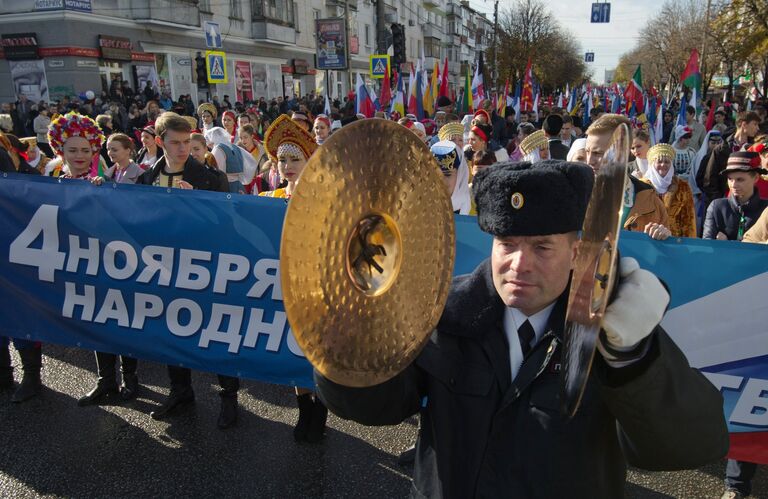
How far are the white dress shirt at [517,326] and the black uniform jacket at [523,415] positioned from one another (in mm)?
20

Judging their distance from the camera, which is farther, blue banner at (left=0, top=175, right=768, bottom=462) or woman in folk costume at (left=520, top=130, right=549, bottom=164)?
woman in folk costume at (left=520, top=130, right=549, bottom=164)

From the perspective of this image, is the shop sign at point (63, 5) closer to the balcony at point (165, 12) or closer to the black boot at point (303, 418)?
the balcony at point (165, 12)

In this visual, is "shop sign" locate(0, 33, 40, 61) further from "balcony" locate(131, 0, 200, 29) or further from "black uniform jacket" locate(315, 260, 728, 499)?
"black uniform jacket" locate(315, 260, 728, 499)

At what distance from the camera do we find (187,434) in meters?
3.85

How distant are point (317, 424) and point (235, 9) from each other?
3408 cm

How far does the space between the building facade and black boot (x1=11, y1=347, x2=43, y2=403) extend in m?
14.4

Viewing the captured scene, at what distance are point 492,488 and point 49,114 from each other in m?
17.6

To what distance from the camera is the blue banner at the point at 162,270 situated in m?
3.53

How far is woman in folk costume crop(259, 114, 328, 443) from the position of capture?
3.75m

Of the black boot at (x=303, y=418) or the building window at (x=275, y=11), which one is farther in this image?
the building window at (x=275, y=11)

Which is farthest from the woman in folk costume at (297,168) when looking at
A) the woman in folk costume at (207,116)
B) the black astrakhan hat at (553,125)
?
the woman in folk costume at (207,116)

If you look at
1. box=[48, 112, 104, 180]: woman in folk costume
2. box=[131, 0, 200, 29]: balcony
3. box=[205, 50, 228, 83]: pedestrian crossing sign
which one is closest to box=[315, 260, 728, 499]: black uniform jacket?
box=[48, 112, 104, 180]: woman in folk costume

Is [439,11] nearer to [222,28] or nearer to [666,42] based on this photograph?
[666,42]

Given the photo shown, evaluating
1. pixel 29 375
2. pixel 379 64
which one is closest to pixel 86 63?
pixel 379 64
